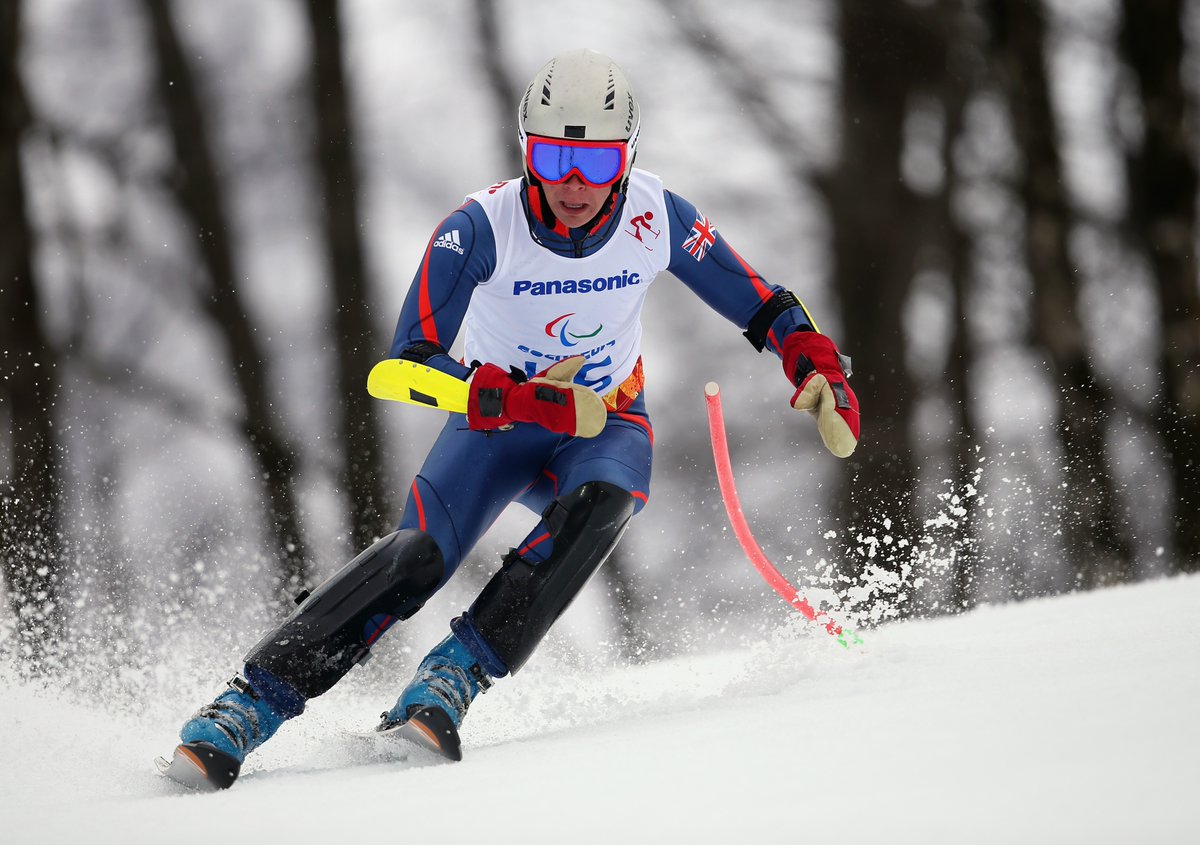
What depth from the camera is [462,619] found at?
3.43 metres

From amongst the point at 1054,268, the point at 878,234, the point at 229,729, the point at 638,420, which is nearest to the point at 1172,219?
the point at 1054,268

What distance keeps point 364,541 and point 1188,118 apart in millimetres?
7636

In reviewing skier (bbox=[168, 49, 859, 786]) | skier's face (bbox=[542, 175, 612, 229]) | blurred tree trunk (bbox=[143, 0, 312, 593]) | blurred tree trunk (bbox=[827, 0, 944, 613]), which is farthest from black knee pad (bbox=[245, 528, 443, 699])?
blurred tree trunk (bbox=[827, 0, 944, 613])

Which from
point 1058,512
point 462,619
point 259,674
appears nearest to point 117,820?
point 259,674

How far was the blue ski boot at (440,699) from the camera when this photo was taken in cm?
306

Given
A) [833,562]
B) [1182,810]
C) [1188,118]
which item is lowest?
[833,562]

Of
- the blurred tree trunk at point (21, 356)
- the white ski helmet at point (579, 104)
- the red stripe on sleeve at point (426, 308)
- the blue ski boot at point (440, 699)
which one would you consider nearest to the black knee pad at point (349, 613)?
the blue ski boot at point (440, 699)

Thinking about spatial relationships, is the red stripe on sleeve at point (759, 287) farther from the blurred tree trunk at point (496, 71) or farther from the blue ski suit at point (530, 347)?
the blurred tree trunk at point (496, 71)

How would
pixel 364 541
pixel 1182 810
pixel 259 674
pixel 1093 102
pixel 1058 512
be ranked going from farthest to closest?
pixel 1058 512
pixel 1093 102
pixel 364 541
pixel 259 674
pixel 1182 810

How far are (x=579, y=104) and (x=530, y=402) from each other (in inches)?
34.3

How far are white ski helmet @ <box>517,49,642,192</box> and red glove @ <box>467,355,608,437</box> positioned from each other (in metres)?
0.67

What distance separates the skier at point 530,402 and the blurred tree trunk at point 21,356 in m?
7.18

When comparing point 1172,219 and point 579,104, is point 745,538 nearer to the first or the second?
point 579,104

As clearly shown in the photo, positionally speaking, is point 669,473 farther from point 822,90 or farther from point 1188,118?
point 1188,118
